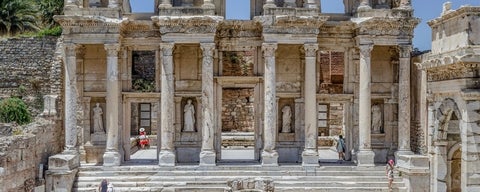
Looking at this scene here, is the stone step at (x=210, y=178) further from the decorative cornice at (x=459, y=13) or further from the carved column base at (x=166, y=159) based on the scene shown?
the decorative cornice at (x=459, y=13)

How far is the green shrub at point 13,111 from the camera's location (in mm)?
24156

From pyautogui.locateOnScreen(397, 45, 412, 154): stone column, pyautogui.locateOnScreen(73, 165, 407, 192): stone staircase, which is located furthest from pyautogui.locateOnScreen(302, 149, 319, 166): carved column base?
pyautogui.locateOnScreen(397, 45, 412, 154): stone column

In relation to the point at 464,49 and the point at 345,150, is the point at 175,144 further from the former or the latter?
the point at 464,49

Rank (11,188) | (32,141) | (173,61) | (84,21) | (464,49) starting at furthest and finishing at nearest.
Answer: (173,61) → (84,21) → (32,141) → (11,188) → (464,49)

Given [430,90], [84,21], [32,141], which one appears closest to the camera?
[430,90]

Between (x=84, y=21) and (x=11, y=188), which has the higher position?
(x=84, y=21)

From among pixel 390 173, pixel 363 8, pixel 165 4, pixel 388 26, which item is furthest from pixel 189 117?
pixel 388 26

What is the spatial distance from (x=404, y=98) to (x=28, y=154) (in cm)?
1327

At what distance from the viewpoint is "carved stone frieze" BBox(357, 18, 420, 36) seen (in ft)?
73.1


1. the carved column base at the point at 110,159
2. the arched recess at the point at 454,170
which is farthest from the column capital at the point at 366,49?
the carved column base at the point at 110,159

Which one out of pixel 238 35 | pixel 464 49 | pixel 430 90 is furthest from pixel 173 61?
pixel 464 49

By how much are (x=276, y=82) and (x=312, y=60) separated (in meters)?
2.24

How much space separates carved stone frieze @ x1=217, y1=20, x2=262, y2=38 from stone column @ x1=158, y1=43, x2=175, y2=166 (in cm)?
213

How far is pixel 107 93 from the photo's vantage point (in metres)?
22.5
